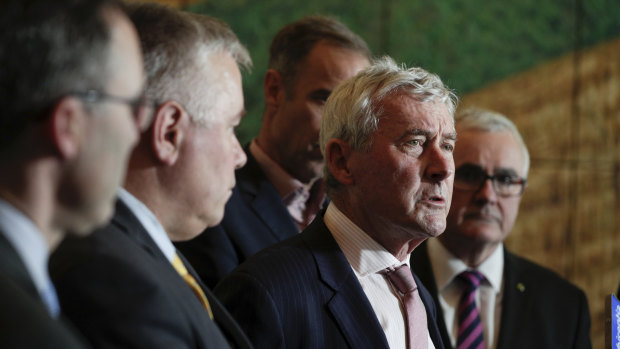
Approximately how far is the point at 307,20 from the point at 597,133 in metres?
2.94

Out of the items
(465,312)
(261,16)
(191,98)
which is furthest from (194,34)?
(261,16)

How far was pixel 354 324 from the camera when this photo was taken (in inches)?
80.4

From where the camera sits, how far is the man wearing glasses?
9.49 feet

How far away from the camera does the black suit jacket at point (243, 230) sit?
249cm

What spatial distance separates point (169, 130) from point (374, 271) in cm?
86

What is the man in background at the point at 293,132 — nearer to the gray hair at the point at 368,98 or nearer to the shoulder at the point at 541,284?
the gray hair at the point at 368,98

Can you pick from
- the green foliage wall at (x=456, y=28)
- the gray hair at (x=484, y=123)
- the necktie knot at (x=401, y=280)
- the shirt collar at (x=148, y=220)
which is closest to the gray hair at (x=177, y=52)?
the shirt collar at (x=148, y=220)

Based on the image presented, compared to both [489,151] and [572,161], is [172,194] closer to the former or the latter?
[489,151]

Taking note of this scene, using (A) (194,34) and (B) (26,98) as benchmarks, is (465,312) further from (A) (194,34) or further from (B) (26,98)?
(B) (26,98)

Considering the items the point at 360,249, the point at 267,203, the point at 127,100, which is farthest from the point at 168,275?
the point at 267,203

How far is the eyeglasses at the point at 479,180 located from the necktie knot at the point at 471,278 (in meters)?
0.34

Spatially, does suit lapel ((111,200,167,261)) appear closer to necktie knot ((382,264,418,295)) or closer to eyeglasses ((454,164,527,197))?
necktie knot ((382,264,418,295))

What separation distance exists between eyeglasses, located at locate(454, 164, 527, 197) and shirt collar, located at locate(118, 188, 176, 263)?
1.76m

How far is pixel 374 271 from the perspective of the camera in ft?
7.16
